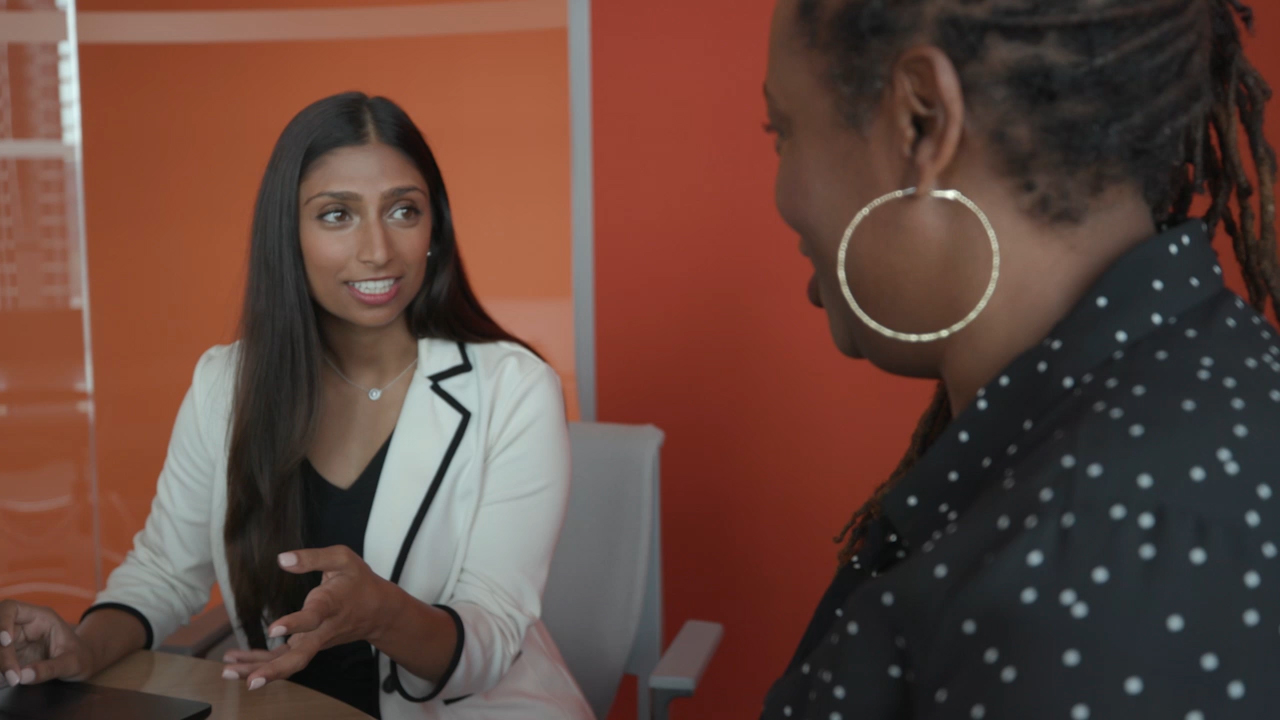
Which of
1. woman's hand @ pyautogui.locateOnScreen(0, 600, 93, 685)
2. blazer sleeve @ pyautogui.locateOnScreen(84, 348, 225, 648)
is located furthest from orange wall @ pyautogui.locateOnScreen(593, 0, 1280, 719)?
woman's hand @ pyautogui.locateOnScreen(0, 600, 93, 685)

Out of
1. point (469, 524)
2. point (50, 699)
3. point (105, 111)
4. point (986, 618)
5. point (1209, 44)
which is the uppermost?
point (105, 111)

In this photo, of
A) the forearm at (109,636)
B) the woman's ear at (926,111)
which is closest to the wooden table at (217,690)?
the forearm at (109,636)

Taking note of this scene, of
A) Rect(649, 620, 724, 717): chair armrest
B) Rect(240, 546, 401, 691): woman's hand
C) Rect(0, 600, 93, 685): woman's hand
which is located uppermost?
Rect(240, 546, 401, 691): woman's hand

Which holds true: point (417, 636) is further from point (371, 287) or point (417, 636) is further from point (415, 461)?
point (371, 287)

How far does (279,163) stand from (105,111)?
1.79 metres

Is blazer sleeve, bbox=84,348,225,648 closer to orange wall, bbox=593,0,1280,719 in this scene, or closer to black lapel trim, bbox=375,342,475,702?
black lapel trim, bbox=375,342,475,702

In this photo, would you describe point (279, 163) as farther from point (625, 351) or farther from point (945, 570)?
point (945, 570)

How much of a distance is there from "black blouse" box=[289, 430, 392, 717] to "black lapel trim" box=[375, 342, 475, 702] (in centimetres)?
9

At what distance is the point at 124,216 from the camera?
3336mm

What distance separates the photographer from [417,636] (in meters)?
1.54

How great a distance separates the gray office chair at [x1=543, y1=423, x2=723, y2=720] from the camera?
2129 millimetres

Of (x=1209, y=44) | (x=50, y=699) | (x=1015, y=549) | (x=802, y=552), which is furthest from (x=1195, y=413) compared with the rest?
(x=802, y=552)

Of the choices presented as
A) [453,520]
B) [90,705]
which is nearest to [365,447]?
[453,520]

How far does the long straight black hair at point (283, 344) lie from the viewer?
1811mm
